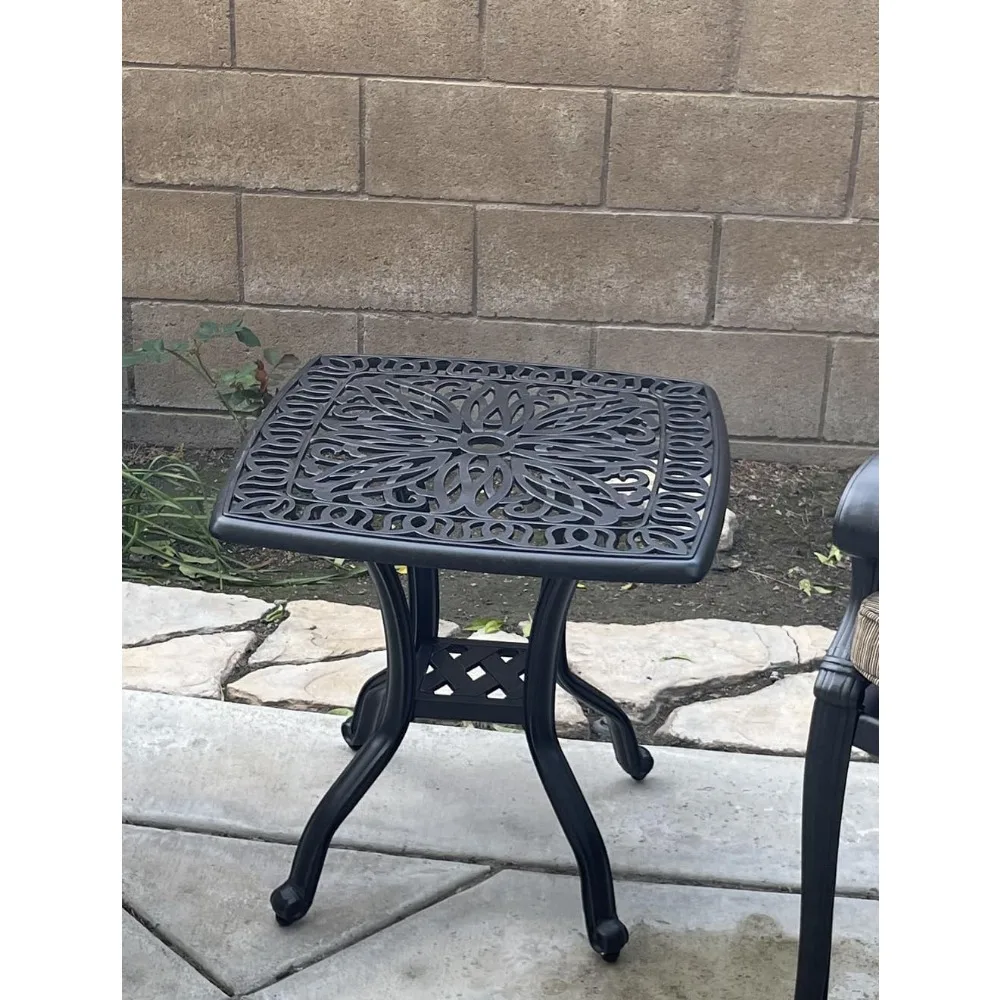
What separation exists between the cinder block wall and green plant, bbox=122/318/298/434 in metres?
0.08

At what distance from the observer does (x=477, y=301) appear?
3.41 meters

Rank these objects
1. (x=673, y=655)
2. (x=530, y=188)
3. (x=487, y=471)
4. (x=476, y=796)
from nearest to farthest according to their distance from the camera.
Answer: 1. (x=487, y=471)
2. (x=476, y=796)
3. (x=673, y=655)
4. (x=530, y=188)

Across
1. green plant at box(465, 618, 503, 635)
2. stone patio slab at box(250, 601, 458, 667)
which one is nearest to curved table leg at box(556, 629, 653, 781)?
stone patio slab at box(250, 601, 458, 667)

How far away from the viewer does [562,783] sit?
5.43 feet

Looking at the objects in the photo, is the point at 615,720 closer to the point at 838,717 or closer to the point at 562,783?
the point at 562,783

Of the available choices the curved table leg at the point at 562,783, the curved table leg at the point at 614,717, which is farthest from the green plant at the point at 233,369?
the curved table leg at the point at 562,783

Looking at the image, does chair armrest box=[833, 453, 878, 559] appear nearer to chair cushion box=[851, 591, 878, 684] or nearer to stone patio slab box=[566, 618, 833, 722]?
chair cushion box=[851, 591, 878, 684]

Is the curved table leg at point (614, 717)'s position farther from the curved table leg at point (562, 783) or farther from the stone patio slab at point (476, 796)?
the curved table leg at point (562, 783)

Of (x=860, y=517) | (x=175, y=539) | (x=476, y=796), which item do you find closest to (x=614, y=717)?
(x=476, y=796)

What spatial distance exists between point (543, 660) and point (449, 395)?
435 mm

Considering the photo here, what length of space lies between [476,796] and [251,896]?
0.42 m

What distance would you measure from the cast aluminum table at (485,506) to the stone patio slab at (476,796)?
0.12 meters

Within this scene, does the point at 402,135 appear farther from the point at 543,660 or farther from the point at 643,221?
the point at 543,660
